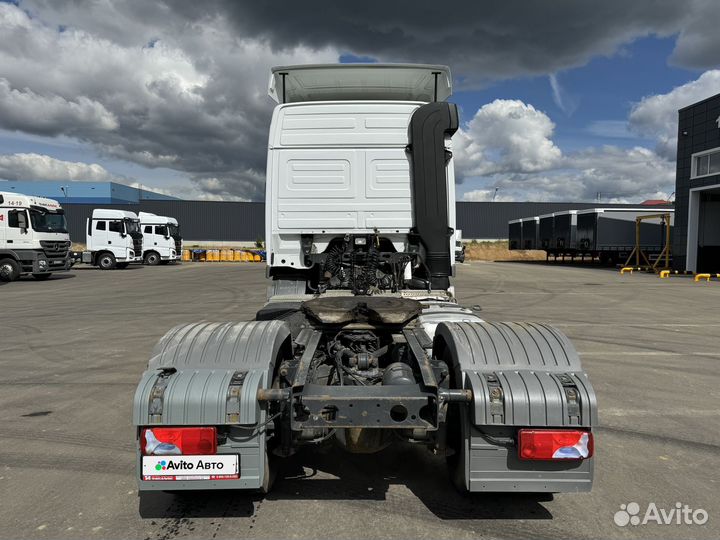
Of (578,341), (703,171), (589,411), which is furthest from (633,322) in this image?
(703,171)

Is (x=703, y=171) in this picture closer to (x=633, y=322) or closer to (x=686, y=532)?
(x=633, y=322)

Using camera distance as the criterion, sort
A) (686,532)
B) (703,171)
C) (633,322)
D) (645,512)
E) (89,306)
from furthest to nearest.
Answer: (703,171) < (89,306) < (633,322) < (645,512) < (686,532)

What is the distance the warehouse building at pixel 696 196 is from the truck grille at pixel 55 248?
28487 mm

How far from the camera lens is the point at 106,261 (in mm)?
27172

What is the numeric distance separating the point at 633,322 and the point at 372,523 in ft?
29.9

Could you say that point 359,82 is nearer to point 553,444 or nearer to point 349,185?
point 349,185

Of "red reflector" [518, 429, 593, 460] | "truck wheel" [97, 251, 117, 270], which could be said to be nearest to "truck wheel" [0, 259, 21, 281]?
"truck wheel" [97, 251, 117, 270]

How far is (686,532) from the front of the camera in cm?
273

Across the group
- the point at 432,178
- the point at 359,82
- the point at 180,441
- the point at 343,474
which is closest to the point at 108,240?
the point at 359,82

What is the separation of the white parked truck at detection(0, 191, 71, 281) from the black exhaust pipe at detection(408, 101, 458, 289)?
18.6m

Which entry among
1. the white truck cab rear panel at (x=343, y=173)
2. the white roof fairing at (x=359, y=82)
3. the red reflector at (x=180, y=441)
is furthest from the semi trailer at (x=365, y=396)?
the white roof fairing at (x=359, y=82)

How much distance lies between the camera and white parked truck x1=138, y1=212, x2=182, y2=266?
30.8 meters

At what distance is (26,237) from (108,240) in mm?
8434

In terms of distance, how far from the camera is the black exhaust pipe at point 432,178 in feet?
16.9
